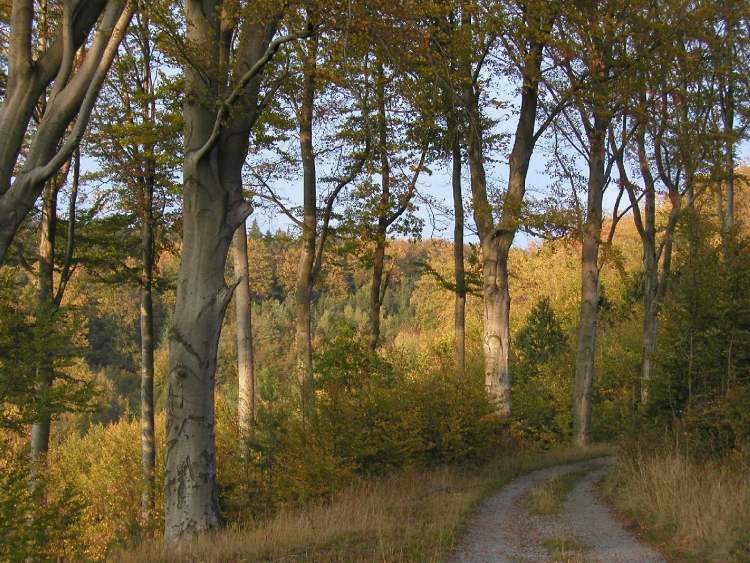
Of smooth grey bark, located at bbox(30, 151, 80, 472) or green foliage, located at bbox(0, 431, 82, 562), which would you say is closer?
green foliage, located at bbox(0, 431, 82, 562)

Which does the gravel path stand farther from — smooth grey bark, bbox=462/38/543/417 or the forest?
smooth grey bark, bbox=462/38/543/417

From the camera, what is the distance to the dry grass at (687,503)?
7.07m

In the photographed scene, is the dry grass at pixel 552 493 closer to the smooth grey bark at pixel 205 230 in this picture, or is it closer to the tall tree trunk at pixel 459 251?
the smooth grey bark at pixel 205 230

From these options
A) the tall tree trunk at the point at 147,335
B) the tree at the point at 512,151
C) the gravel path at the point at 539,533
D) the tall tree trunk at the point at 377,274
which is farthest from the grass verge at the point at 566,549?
the tall tree trunk at the point at 377,274

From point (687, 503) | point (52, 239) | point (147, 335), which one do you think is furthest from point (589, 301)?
point (52, 239)

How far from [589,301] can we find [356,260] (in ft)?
23.3

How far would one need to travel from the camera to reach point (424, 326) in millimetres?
53375

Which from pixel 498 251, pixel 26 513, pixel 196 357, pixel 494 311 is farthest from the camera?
pixel 498 251

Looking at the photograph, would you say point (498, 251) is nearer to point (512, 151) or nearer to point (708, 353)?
point (512, 151)

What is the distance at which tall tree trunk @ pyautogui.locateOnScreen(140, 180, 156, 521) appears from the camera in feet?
61.2

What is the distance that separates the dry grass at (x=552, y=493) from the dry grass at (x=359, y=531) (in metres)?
0.85

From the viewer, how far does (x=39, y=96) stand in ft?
24.3

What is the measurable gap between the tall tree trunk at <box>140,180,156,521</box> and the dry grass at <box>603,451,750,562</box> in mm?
11420

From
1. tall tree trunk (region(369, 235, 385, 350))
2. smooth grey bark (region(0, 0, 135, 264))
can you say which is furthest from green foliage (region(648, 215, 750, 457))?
tall tree trunk (region(369, 235, 385, 350))
